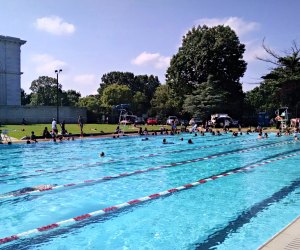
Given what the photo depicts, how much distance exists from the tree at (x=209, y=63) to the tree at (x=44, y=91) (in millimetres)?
48516

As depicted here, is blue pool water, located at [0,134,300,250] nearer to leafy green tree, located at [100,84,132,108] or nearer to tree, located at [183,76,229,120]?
tree, located at [183,76,229,120]

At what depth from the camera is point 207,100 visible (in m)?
51.3

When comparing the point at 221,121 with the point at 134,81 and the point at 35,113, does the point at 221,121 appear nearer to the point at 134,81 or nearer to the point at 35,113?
the point at 35,113

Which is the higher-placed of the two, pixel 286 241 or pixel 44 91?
pixel 44 91

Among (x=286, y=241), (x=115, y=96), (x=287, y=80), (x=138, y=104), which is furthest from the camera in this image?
(x=138, y=104)

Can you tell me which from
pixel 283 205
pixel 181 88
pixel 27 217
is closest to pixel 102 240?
pixel 27 217

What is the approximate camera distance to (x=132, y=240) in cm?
683

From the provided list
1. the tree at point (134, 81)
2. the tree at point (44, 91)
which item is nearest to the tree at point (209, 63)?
the tree at point (44, 91)

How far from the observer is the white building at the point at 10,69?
230 ft

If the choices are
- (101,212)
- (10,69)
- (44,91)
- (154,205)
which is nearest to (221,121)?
(154,205)

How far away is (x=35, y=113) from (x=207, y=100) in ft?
94.8

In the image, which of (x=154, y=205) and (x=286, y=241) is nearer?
(x=286, y=241)

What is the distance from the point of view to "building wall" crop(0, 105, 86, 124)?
2249 inches

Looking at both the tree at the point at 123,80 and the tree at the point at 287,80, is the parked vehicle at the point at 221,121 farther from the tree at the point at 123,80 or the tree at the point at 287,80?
the tree at the point at 123,80
